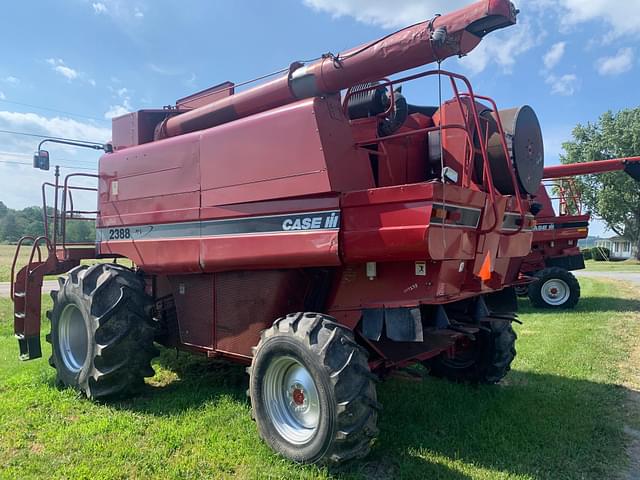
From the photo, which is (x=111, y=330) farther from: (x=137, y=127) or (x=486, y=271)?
(x=486, y=271)

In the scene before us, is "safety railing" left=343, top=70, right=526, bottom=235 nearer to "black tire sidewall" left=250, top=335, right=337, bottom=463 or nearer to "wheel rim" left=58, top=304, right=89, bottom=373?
"black tire sidewall" left=250, top=335, right=337, bottom=463

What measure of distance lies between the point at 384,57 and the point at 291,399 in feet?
9.06

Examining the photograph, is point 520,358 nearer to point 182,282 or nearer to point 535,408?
point 535,408

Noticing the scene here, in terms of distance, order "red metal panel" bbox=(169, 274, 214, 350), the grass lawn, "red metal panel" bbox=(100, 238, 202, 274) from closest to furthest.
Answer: "red metal panel" bbox=(100, 238, 202, 274) → "red metal panel" bbox=(169, 274, 214, 350) → the grass lawn

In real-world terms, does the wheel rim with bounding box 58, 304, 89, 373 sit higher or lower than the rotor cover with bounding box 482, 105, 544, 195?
lower

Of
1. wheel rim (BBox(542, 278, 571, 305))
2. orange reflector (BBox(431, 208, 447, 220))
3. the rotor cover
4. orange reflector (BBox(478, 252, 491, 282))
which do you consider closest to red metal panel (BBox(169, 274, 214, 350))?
orange reflector (BBox(431, 208, 447, 220))

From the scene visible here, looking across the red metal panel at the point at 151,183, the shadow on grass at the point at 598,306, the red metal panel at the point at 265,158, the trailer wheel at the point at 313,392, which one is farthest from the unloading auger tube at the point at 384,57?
the shadow on grass at the point at 598,306

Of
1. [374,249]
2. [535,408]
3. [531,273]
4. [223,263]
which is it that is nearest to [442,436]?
[535,408]

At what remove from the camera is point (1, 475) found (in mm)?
3732

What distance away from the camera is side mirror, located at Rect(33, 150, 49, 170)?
21.5 ft

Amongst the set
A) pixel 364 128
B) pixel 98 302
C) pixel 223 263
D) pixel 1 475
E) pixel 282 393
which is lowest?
pixel 1 475

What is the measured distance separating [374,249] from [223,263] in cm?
157

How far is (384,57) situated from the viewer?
153 inches

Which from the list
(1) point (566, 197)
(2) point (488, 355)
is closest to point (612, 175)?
(1) point (566, 197)
